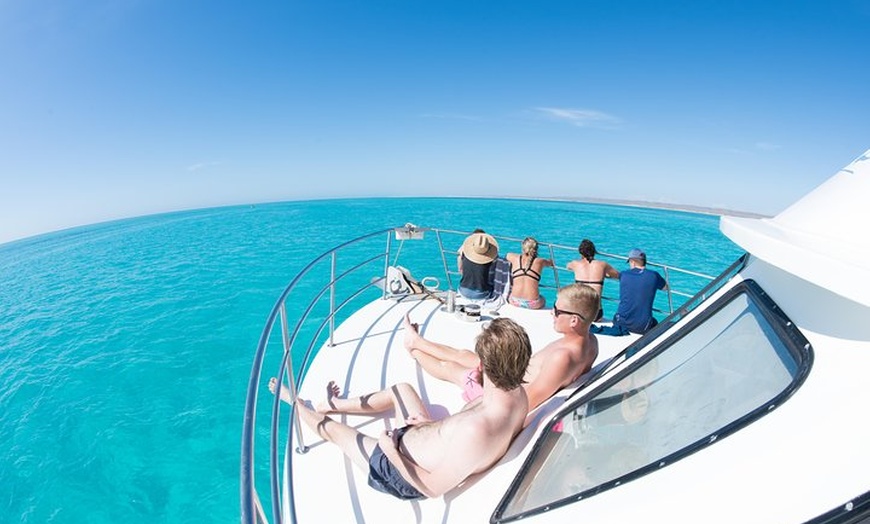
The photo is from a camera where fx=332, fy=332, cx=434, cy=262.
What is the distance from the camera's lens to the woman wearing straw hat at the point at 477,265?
4.29 meters

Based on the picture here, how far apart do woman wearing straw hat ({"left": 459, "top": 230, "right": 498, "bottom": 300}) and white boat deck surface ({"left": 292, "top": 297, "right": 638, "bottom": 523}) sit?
43cm

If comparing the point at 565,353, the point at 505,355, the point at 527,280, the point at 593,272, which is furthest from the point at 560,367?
the point at 593,272

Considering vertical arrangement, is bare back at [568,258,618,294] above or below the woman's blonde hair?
below

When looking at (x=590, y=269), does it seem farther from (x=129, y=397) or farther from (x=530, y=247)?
(x=129, y=397)

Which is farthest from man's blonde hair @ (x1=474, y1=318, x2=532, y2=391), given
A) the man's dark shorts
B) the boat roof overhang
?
the boat roof overhang

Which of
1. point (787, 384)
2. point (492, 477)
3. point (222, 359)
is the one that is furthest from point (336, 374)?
point (222, 359)

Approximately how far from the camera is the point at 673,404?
1290 mm

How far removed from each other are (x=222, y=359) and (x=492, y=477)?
6.48 meters

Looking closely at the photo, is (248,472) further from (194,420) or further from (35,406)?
(35,406)

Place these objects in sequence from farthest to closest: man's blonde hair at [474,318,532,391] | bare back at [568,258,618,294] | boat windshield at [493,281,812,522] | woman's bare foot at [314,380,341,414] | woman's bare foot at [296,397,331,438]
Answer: bare back at [568,258,618,294] → woman's bare foot at [314,380,341,414] → woman's bare foot at [296,397,331,438] → man's blonde hair at [474,318,532,391] → boat windshield at [493,281,812,522]

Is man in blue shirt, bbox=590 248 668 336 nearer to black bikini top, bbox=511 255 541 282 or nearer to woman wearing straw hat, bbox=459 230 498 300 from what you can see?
black bikini top, bbox=511 255 541 282

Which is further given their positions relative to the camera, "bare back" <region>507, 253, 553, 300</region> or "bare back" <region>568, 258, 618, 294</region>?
"bare back" <region>568, 258, 618, 294</region>

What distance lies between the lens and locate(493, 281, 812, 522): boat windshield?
97 centimetres

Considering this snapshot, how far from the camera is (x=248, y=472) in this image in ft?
3.18
